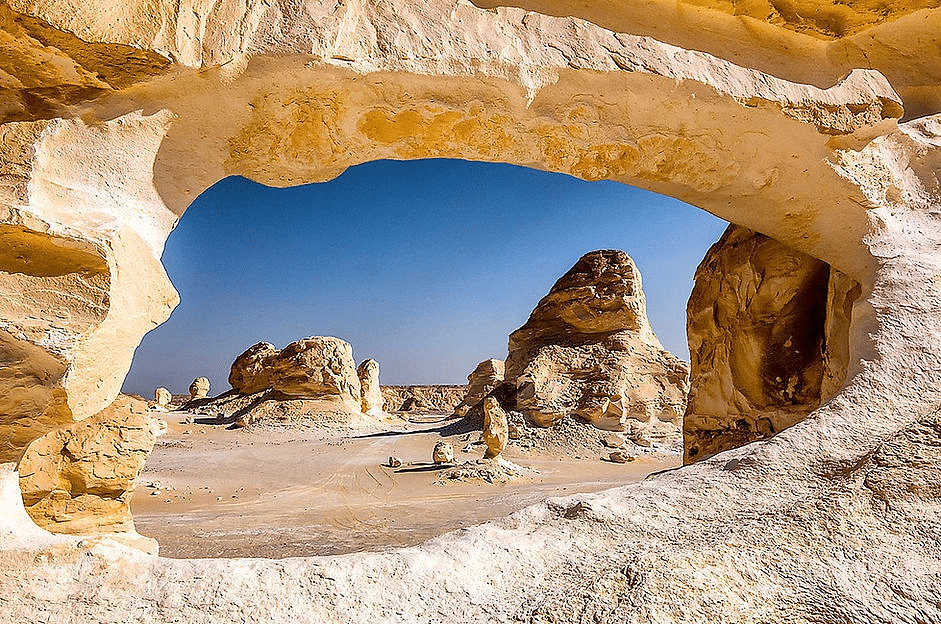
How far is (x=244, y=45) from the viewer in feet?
6.33

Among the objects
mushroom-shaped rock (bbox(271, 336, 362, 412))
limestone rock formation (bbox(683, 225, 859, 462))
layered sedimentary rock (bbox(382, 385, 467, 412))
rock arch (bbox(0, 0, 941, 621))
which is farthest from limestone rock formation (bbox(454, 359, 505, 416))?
rock arch (bbox(0, 0, 941, 621))

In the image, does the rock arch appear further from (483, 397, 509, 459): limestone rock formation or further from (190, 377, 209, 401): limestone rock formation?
(190, 377, 209, 401): limestone rock formation

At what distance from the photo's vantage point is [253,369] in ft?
63.8

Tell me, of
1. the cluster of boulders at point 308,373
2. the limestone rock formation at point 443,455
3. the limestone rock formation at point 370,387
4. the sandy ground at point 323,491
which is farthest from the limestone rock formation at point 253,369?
the limestone rock formation at point 443,455

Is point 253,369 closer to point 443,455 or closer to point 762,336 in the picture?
point 443,455

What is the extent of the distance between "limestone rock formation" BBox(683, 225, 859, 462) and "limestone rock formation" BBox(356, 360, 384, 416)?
57.9 feet

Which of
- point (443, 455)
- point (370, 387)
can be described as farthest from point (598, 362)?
point (370, 387)

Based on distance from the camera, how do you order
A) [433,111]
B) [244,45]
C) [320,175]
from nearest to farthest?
[244,45] < [433,111] < [320,175]

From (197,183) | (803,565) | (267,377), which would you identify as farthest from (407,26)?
(267,377)

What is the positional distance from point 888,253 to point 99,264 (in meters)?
3.21

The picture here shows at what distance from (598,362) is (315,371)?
8.98m

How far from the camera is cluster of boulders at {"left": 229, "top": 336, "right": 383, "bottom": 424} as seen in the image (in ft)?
58.2

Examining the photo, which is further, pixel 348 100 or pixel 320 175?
pixel 320 175

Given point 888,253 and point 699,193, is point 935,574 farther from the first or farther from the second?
point 699,193
